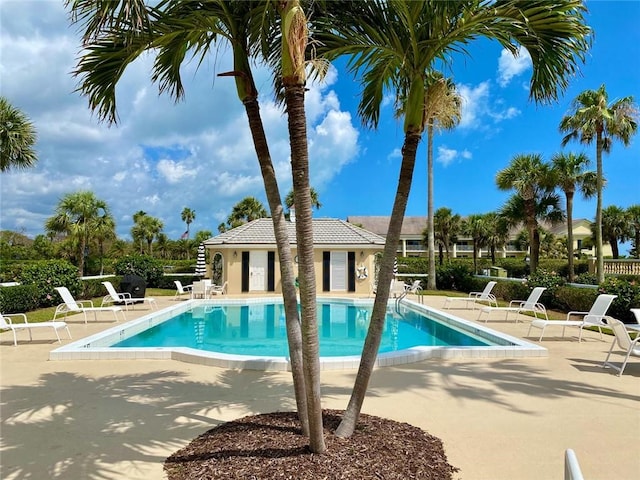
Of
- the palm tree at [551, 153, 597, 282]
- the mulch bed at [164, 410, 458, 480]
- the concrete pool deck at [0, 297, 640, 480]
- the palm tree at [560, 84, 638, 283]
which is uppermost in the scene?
the palm tree at [560, 84, 638, 283]

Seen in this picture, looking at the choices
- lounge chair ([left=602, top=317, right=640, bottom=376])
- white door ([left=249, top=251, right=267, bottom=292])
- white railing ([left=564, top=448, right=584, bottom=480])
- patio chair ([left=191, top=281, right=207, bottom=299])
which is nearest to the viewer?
white railing ([left=564, top=448, right=584, bottom=480])

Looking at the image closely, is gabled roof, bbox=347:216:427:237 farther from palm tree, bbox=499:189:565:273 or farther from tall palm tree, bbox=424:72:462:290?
tall palm tree, bbox=424:72:462:290

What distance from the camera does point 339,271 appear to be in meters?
26.0

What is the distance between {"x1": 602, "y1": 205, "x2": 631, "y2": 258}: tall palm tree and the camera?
4412 cm

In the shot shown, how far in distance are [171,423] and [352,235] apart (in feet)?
72.0

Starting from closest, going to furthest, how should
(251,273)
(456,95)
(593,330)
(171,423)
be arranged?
1. (456,95)
2. (171,423)
3. (593,330)
4. (251,273)

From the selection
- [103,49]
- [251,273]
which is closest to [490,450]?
[103,49]

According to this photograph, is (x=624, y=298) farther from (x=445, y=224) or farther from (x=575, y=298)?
(x=445, y=224)

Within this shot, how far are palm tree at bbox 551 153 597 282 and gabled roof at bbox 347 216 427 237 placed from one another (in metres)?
39.3

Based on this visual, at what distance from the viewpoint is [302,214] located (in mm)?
3605

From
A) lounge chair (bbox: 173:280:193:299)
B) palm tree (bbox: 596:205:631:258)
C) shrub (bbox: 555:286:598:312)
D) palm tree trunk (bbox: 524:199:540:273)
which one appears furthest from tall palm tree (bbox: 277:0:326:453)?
palm tree (bbox: 596:205:631:258)

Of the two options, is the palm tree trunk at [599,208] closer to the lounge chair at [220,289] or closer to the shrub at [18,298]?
the lounge chair at [220,289]

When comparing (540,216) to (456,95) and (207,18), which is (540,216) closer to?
(456,95)

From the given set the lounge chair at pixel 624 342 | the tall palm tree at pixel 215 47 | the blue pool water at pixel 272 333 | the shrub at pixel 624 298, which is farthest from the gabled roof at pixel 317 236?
the tall palm tree at pixel 215 47
